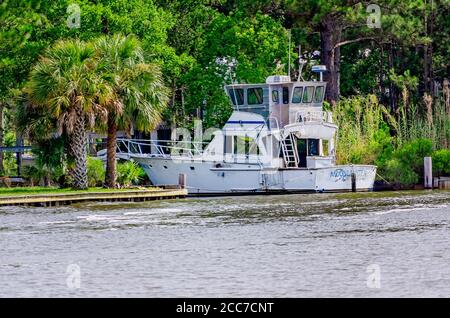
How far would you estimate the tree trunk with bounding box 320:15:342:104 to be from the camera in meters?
71.9

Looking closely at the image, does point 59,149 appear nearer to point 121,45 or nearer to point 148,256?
point 121,45

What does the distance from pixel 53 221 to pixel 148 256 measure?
34.7 feet

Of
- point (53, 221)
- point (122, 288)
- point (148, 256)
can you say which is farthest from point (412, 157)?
point (122, 288)

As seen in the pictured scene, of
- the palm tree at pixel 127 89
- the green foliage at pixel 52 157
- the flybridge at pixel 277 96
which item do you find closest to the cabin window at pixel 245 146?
the flybridge at pixel 277 96

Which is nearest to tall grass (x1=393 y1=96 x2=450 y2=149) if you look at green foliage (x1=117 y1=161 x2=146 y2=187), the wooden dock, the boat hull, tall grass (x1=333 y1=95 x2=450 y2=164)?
tall grass (x1=333 y1=95 x2=450 y2=164)

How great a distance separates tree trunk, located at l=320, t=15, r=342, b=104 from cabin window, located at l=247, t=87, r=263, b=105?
7545mm

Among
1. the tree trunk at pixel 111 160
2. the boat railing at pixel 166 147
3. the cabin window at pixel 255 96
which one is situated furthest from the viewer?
the cabin window at pixel 255 96

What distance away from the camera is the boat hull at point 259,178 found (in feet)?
205

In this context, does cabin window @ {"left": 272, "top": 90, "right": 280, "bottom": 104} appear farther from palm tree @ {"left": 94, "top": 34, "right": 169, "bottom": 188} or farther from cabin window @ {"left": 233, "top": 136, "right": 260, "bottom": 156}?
palm tree @ {"left": 94, "top": 34, "right": 169, "bottom": 188}

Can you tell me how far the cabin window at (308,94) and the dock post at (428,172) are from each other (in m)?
6.34

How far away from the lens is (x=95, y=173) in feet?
196

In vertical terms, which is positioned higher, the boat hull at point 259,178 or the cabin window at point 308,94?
the cabin window at point 308,94

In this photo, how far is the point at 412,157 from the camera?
65.0 meters

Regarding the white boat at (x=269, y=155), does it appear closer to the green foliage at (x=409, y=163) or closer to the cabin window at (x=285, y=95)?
the cabin window at (x=285, y=95)
